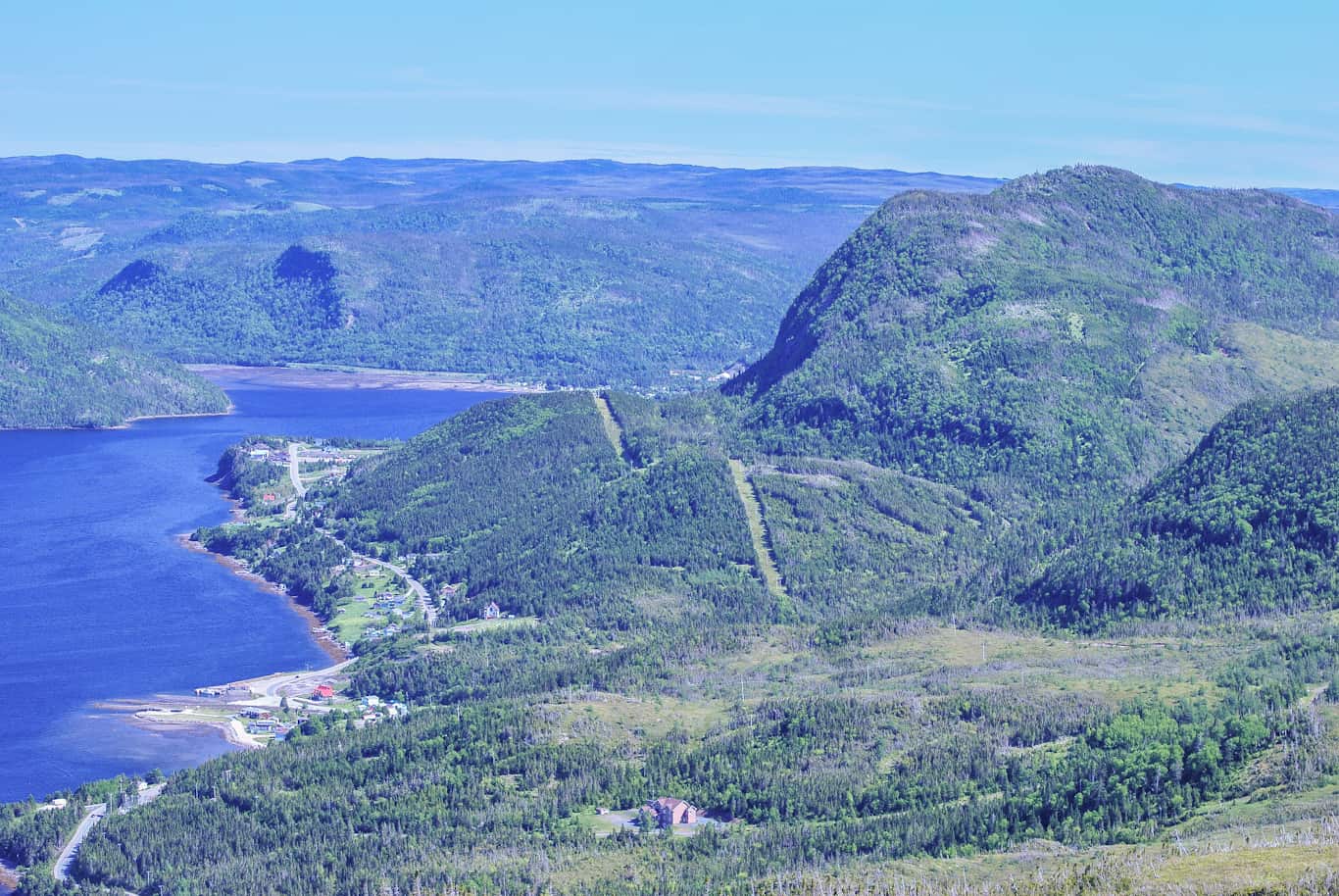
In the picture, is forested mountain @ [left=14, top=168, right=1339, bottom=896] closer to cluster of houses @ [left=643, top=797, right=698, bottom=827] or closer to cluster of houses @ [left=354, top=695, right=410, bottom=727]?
cluster of houses @ [left=354, top=695, right=410, bottom=727]

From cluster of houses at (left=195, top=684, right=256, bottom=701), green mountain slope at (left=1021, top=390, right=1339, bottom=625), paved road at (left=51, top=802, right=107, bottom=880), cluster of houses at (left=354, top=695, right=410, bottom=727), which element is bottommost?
cluster of houses at (left=195, top=684, right=256, bottom=701)

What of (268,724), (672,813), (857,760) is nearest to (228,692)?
(268,724)

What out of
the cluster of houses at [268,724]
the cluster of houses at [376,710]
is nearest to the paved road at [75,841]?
the cluster of houses at [268,724]

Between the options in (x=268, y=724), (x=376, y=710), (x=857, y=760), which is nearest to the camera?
(x=857, y=760)

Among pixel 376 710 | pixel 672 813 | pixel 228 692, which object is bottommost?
pixel 228 692

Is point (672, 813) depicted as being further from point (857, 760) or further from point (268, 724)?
point (268, 724)

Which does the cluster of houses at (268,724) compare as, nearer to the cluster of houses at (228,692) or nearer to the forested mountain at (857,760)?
the forested mountain at (857,760)

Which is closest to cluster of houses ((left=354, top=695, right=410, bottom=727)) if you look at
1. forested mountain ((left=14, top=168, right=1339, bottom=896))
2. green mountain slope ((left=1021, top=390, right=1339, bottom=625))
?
forested mountain ((left=14, top=168, right=1339, bottom=896))
